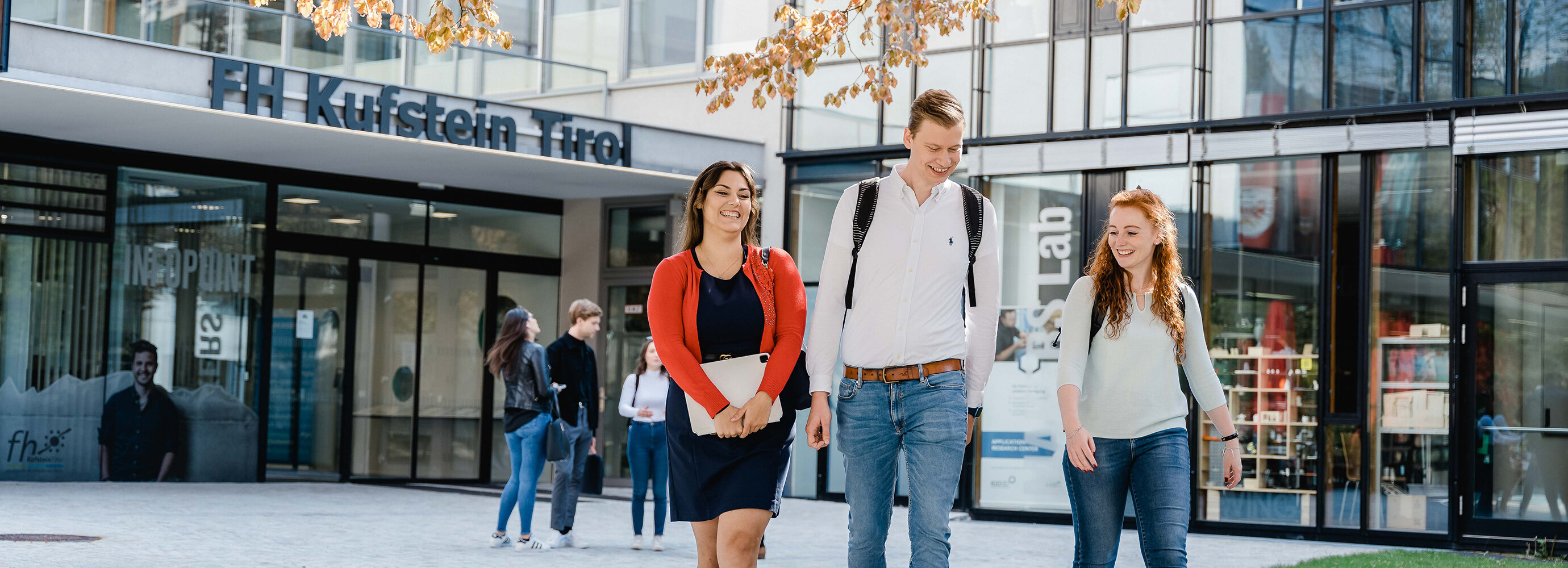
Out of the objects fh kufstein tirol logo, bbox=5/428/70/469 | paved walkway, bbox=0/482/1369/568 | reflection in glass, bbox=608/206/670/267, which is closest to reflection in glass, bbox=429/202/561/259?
reflection in glass, bbox=608/206/670/267

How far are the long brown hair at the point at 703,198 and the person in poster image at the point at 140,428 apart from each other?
11109 millimetres

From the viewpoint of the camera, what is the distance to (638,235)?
17.4 metres

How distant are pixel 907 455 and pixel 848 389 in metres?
0.28

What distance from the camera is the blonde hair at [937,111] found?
4.54 meters

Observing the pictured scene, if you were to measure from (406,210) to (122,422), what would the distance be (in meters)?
3.95

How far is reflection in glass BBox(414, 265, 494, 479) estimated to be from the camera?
17.1 meters

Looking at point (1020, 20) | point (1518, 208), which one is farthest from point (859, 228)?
point (1020, 20)

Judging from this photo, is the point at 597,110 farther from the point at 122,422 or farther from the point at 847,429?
the point at 847,429

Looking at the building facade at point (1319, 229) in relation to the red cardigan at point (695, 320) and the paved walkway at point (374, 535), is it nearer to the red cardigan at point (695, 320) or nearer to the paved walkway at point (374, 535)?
the paved walkway at point (374, 535)

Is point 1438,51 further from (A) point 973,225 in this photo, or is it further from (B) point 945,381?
(B) point 945,381

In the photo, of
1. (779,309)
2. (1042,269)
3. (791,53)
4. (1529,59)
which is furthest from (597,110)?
(779,309)

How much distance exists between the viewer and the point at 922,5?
29.4ft

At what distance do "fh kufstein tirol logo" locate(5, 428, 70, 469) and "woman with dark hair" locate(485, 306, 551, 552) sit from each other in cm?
612

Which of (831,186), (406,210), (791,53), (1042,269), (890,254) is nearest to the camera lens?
(890,254)
